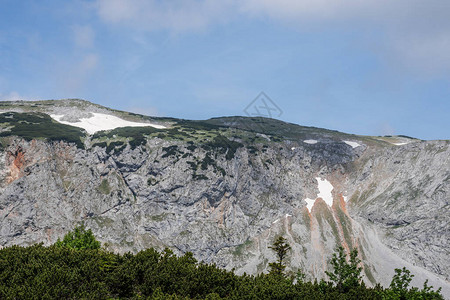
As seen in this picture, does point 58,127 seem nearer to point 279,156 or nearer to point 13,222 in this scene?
point 13,222

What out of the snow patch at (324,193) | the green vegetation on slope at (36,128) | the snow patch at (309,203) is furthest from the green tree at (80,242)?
the snow patch at (324,193)

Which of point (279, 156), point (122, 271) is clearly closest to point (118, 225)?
point (279, 156)

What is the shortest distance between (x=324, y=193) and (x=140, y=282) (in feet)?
401

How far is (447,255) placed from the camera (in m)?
116

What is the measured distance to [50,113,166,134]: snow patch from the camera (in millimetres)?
170250

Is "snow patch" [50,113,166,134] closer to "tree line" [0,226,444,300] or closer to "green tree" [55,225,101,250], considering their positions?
"green tree" [55,225,101,250]

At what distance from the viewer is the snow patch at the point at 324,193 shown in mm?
146425

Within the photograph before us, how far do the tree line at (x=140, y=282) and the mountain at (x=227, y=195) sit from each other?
258ft

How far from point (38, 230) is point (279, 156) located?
95.5 metres

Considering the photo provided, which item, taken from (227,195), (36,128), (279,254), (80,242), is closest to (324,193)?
(227,195)

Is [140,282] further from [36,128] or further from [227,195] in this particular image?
[36,128]

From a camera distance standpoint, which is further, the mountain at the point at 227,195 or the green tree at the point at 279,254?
the mountain at the point at 227,195

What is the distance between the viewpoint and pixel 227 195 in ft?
469

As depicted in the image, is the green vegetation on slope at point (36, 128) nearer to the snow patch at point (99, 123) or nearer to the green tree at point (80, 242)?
the snow patch at point (99, 123)
